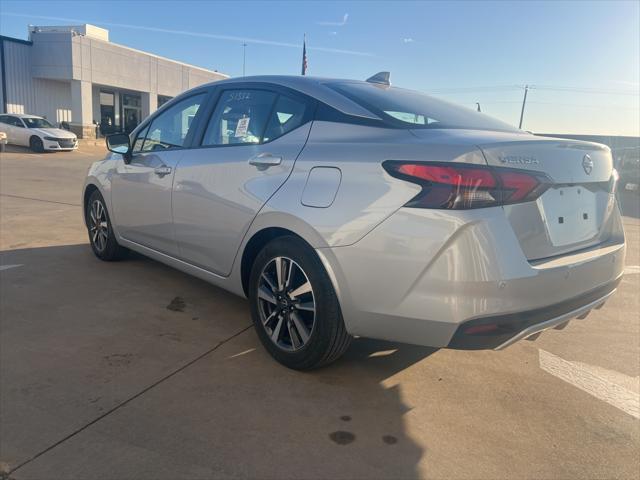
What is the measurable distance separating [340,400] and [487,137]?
1565 millimetres

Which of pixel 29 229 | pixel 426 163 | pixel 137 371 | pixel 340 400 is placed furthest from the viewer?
pixel 29 229

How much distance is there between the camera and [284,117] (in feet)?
10.7

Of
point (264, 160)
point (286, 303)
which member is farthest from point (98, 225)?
point (286, 303)

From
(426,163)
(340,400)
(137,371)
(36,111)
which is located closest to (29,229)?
(137,371)

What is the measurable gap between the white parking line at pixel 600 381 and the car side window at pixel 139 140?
362cm

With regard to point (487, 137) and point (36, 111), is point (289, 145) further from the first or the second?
point (36, 111)

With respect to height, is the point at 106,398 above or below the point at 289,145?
below

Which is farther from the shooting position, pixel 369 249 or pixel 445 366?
pixel 445 366

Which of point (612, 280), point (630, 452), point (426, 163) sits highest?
point (426, 163)

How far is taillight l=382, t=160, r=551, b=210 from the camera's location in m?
2.32

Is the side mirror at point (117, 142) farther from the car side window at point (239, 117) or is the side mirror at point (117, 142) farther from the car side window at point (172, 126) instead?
the car side window at point (239, 117)

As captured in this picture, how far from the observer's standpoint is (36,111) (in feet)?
96.9

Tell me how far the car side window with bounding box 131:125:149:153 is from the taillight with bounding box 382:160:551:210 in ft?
9.83

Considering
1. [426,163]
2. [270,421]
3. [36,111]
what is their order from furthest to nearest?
[36,111]
[270,421]
[426,163]
